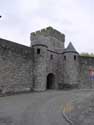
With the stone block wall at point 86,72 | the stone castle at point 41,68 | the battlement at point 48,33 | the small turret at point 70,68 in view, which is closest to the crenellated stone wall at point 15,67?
the stone castle at point 41,68

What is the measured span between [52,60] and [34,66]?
354 centimetres

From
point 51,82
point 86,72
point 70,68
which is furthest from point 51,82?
point 86,72

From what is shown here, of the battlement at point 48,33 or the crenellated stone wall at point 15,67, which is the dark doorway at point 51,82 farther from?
the battlement at point 48,33

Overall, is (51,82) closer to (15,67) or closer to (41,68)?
(41,68)

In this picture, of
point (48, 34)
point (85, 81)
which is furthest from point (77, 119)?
point (48, 34)

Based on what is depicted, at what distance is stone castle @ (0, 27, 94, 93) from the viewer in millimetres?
14701

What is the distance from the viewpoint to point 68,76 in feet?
67.2

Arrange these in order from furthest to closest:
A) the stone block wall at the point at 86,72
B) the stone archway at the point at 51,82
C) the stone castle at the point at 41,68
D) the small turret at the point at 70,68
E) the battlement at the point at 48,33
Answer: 1. the battlement at the point at 48,33
2. the stone block wall at the point at 86,72
3. the stone archway at the point at 51,82
4. the small turret at the point at 70,68
5. the stone castle at the point at 41,68

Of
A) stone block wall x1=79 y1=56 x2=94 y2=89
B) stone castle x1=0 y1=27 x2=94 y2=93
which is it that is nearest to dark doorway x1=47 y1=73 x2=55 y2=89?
stone castle x1=0 y1=27 x2=94 y2=93

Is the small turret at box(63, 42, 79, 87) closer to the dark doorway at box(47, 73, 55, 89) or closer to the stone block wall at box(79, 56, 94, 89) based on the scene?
the stone block wall at box(79, 56, 94, 89)

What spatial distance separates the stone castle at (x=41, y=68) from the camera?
48.2ft

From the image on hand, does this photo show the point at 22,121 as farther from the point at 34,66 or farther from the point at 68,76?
the point at 68,76

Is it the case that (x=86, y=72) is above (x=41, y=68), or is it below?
below

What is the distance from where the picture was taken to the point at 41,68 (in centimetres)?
1789
